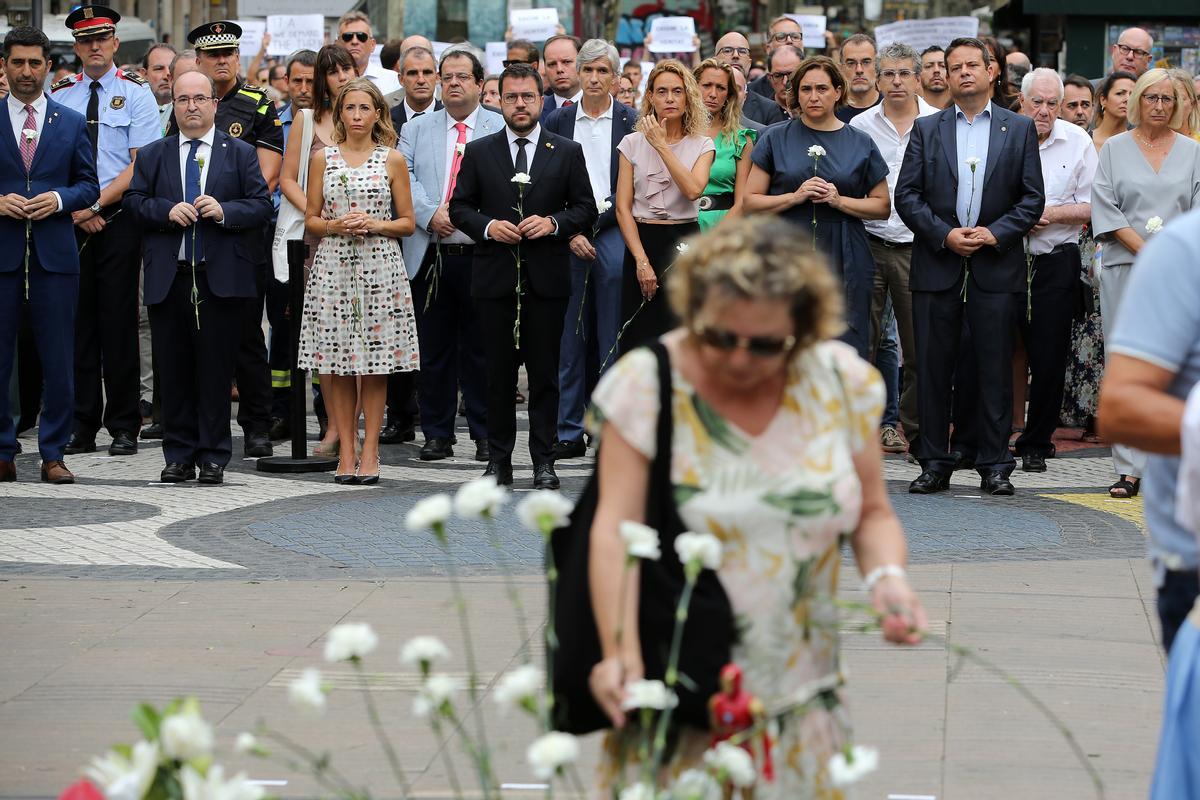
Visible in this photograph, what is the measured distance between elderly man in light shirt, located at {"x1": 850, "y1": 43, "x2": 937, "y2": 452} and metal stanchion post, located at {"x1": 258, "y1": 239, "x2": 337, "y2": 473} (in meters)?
3.40

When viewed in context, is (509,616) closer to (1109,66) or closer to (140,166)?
(140,166)

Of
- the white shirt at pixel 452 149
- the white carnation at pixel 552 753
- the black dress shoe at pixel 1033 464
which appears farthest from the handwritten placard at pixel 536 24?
the white carnation at pixel 552 753

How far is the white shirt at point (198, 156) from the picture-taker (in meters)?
10.8

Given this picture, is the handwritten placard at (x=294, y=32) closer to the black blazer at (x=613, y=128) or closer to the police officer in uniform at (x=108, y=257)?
the police officer in uniform at (x=108, y=257)

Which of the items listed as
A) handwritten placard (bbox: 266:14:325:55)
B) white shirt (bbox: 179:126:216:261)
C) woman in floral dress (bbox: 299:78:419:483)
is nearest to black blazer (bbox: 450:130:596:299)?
woman in floral dress (bbox: 299:78:419:483)

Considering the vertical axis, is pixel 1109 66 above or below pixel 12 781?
above

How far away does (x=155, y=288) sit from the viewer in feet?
35.2

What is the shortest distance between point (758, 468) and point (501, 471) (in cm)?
708

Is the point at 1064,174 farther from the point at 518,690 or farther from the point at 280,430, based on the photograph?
the point at 518,690

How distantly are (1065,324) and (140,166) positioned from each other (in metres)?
5.45

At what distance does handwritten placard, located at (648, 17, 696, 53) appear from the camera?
A: 19438 mm

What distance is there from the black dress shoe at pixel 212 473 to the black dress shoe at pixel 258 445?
105 cm

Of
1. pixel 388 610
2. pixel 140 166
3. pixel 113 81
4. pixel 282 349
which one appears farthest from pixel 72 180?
pixel 388 610

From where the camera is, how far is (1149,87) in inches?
404
